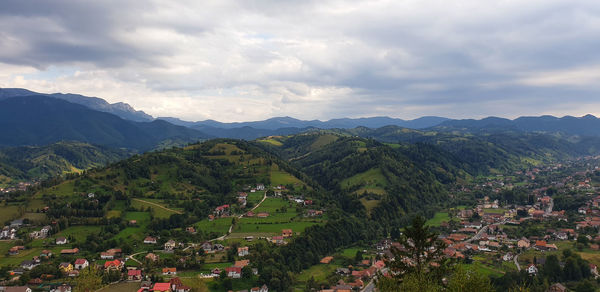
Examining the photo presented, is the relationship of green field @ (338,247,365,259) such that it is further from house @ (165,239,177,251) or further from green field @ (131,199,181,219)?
green field @ (131,199,181,219)

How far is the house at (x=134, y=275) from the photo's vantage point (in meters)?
66.8

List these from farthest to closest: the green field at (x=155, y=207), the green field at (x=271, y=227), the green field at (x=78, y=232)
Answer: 1. the green field at (x=155, y=207)
2. the green field at (x=271, y=227)
3. the green field at (x=78, y=232)

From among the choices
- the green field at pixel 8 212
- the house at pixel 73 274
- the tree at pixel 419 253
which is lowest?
the house at pixel 73 274

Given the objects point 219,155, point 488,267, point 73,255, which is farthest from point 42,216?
point 488,267

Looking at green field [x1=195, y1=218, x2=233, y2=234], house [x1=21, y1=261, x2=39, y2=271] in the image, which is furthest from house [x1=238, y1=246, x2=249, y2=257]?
house [x1=21, y1=261, x2=39, y2=271]

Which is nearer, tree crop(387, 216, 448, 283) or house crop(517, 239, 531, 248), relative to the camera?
tree crop(387, 216, 448, 283)

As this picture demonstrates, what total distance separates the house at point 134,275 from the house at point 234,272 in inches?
673

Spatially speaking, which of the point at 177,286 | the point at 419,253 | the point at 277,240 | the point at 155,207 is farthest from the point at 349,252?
the point at 155,207

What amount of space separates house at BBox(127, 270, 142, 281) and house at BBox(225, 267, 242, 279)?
17.1 m

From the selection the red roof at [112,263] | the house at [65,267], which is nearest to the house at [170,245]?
the red roof at [112,263]

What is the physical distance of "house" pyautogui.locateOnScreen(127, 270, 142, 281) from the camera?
66.8 metres

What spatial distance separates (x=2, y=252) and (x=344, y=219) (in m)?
85.8

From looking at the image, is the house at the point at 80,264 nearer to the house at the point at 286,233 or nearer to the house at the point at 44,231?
the house at the point at 44,231

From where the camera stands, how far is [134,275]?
2653 inches
